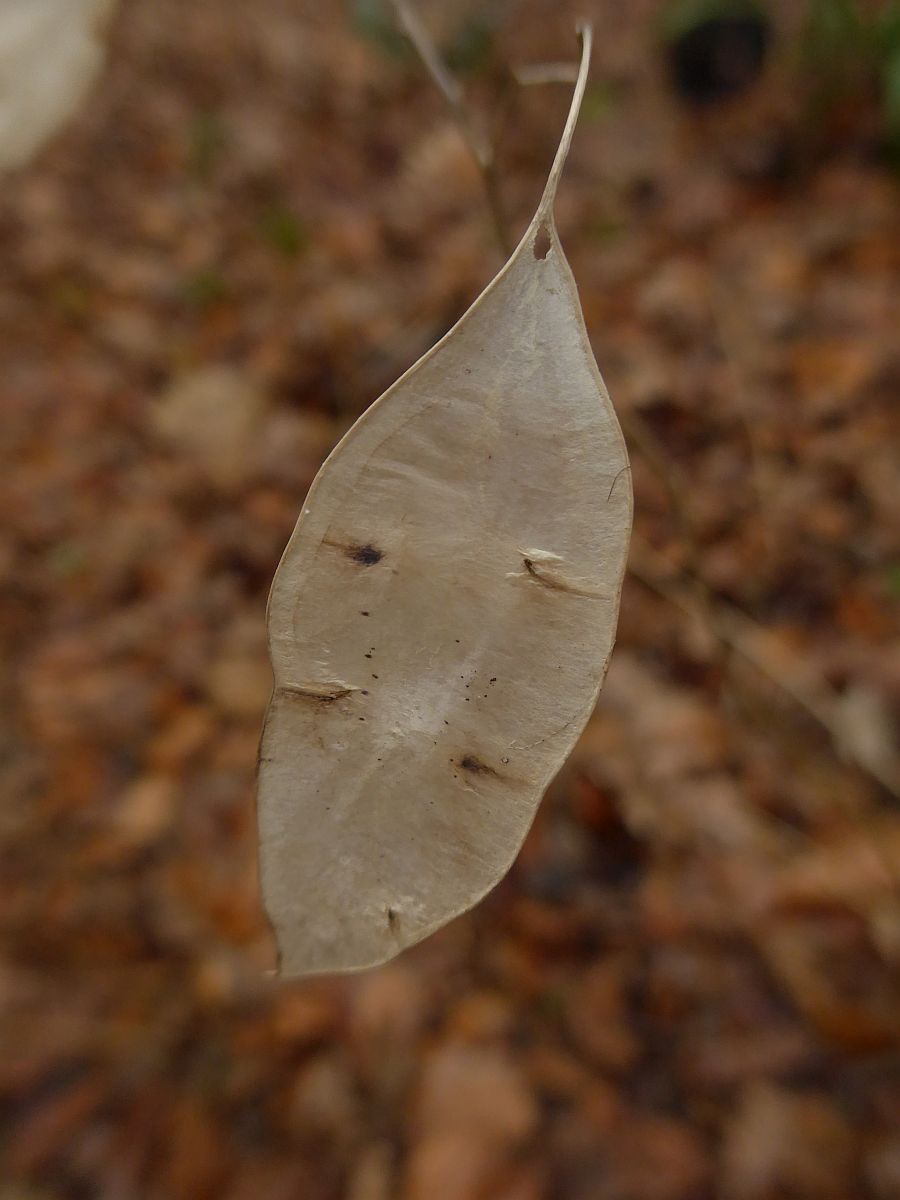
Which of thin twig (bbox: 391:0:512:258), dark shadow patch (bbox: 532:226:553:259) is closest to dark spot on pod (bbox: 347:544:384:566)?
dark shadow patch (bbox: 532:226:553:259)

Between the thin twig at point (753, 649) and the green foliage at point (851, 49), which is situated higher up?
the green foliage at point (851, 49)

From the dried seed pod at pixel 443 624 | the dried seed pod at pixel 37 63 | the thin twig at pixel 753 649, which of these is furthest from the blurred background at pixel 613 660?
the dried seed pod at pixel 37 63

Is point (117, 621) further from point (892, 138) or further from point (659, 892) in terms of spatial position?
point (892, 138)

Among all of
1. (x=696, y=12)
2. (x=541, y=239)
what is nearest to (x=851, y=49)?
(x=696, y=12)

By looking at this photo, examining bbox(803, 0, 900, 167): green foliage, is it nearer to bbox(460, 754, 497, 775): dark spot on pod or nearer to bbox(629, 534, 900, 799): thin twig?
bbox(629, 534, 900, 799): thin twig

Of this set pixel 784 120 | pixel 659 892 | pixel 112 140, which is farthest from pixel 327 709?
pixel 112 140

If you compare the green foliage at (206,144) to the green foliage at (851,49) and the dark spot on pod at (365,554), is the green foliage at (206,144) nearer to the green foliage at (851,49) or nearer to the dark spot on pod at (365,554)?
the green foliage at (851,49)

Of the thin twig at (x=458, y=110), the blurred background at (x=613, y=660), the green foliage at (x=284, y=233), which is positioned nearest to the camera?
the thin twig at (x=458, y=110)

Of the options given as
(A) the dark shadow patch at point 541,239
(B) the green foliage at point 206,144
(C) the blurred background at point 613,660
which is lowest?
(C) the blurred background at point 613,660
